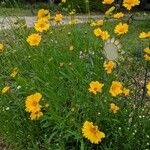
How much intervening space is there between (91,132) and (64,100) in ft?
2.54

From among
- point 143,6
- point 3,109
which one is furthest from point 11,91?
point 143,6

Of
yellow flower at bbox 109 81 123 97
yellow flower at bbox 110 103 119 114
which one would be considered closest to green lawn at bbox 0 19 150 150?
yellow flower at bbox 110 103 119 114

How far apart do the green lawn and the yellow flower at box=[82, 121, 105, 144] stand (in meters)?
0.29

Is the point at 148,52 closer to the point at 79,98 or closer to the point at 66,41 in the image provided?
the point at 79,98

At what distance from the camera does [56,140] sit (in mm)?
4633

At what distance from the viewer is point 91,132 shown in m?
4.10

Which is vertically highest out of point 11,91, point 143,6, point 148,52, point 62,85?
point 148,52

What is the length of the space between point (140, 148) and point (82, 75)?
0.91 m

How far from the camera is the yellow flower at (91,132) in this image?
4.08 meters

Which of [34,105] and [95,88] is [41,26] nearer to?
[34,105]

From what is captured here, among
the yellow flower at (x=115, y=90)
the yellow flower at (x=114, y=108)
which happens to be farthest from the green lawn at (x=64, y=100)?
the yellow flower at (x=115, y=90)

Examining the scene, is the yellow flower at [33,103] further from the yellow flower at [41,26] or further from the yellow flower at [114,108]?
the yellow flower at [41,26]

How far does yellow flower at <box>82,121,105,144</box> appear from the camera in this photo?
408cm

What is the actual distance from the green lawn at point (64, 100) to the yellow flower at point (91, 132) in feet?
0.95
